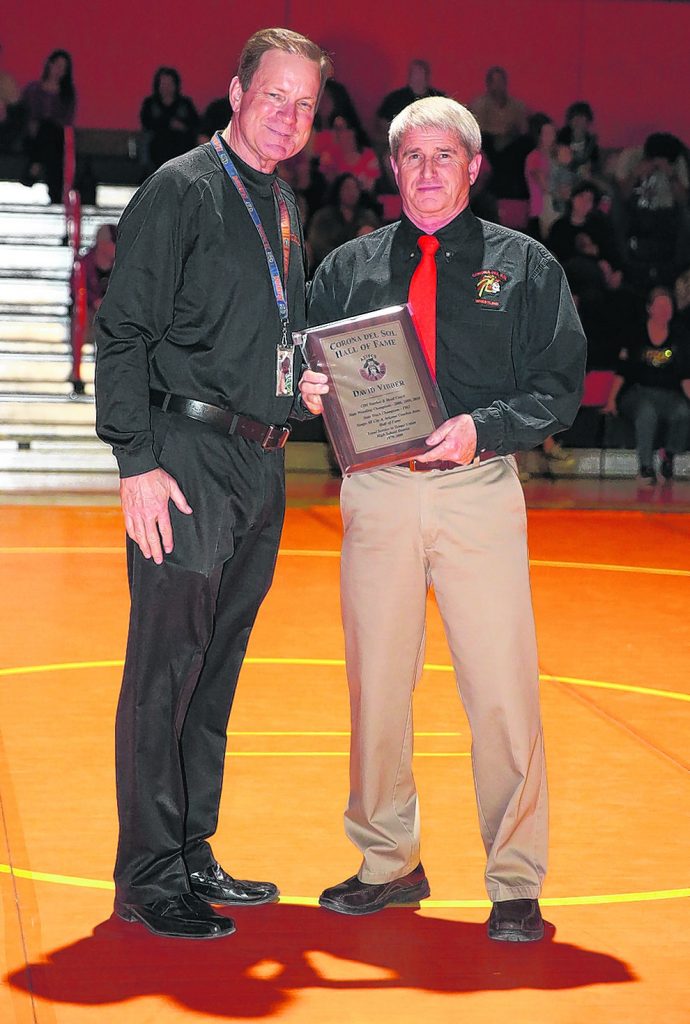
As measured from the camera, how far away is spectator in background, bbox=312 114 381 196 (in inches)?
619

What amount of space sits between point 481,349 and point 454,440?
281mm

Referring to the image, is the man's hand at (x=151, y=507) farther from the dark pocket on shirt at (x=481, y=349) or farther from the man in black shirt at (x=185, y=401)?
the dark pocket on shirt at (x=481, y=349)

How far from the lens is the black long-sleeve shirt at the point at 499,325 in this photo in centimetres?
387

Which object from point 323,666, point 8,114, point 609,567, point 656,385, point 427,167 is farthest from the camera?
point 8,114

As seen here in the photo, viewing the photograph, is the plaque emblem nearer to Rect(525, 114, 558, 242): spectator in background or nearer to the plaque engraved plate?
the plaque engraved plate

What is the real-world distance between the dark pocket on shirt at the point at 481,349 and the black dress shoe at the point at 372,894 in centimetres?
126

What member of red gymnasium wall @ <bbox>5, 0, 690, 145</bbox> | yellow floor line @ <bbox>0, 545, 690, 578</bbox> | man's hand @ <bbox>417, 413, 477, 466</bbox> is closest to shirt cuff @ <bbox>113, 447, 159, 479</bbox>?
man's hand @ <bbox>417, 413, 477, 466</bbox>

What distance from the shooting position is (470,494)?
12.8 feet

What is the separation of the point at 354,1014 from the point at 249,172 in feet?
6.44

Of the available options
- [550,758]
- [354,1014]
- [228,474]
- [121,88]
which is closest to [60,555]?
[550,758]

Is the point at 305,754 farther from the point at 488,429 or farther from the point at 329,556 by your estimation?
the point at 329,556

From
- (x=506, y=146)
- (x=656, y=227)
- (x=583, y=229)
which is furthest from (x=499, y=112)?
(x=656, y=227)

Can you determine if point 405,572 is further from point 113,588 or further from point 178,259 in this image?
point 113,588

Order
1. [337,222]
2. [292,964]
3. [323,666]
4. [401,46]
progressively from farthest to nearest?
[401,46], [337,222], [323,666], [292,964]
